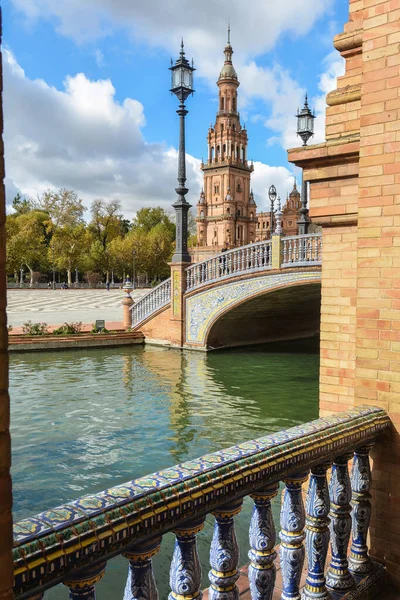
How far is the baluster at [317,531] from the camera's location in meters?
2.40

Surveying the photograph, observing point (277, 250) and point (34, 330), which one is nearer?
point (277, 250)

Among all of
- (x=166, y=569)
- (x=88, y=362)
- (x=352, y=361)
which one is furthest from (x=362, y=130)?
(x=88, y=362)

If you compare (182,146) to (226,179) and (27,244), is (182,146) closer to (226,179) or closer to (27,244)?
(27,244)

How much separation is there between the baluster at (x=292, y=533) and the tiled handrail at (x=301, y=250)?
15.5 m

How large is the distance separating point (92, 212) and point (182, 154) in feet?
186

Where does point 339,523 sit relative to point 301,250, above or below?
below

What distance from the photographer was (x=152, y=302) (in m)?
22.2

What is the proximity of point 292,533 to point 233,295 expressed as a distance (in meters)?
17.6

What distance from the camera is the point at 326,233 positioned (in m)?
3.74

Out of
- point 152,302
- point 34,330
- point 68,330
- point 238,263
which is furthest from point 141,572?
point 152,302

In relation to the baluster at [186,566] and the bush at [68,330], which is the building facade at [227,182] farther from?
the baluster at [186,566]

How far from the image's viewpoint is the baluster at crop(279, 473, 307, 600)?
2229 mm

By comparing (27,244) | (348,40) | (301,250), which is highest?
(27,244)

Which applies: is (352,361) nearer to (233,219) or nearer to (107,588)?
(107,588)
